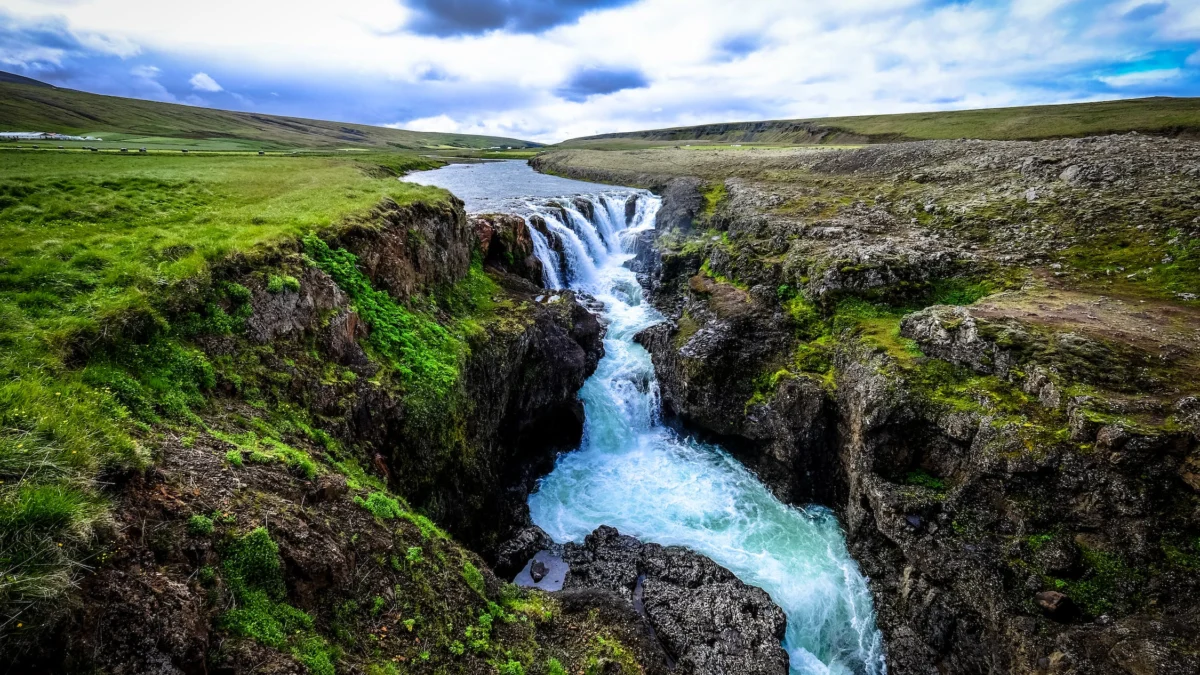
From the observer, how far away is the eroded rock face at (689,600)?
1219 cm

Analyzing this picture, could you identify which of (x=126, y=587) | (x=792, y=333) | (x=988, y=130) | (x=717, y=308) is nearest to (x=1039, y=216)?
(x=792, y=333)

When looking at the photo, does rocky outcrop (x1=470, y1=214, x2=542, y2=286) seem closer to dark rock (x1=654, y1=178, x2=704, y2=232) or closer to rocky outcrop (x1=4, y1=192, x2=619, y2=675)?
rocky outcrop (x1=4, y1=192, x2=619, y2=675)

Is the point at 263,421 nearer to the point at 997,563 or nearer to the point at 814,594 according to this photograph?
the point at 814,594

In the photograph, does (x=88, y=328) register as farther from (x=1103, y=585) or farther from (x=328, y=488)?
(x=1103, y=585)

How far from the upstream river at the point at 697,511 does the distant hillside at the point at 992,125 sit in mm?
69377

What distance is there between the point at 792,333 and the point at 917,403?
705 cm

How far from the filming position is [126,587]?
18.7ft

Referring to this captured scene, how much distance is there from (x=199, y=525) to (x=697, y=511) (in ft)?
50.8

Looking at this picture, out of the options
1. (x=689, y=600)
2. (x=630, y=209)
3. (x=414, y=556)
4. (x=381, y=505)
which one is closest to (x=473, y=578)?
(x=414, y=556)

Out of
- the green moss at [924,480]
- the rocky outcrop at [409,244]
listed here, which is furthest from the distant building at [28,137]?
the green moss at [924,480]

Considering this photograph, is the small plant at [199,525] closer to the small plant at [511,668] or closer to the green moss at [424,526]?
the green moss at [424,526]

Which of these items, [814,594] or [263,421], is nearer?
[263,421]

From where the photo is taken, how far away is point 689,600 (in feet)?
45.1

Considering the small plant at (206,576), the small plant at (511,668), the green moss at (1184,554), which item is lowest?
the small plant at (511,668)
